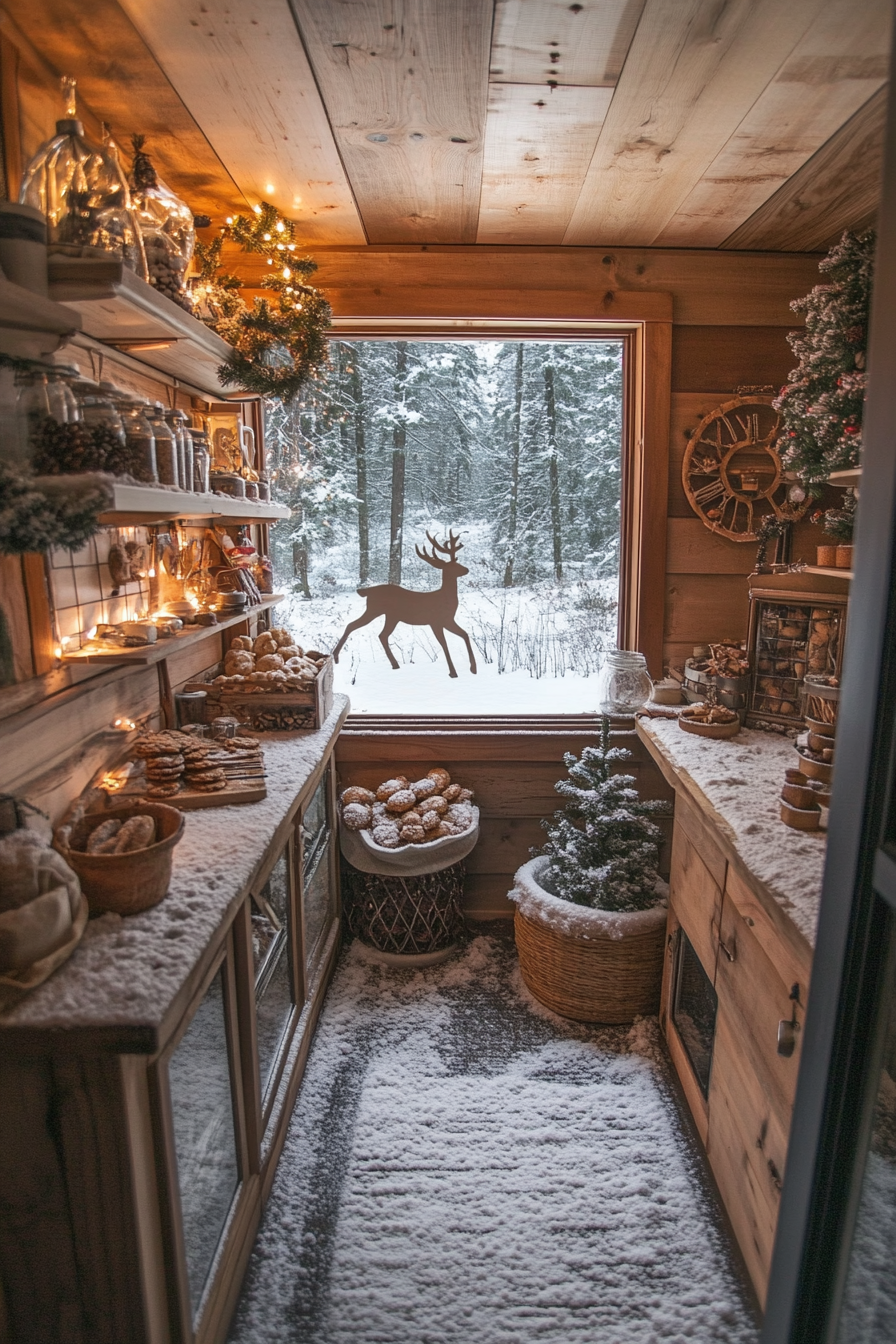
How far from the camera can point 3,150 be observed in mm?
1317

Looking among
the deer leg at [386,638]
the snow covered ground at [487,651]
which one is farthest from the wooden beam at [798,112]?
the deer leg at [386,638]

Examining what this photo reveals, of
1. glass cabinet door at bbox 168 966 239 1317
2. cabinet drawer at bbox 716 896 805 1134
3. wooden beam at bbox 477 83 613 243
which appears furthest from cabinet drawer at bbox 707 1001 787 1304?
wooden beam at bbox 477 83 613 243

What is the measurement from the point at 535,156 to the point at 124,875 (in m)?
1.87

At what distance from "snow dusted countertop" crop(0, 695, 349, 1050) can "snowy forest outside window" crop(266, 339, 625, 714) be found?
4.16ft

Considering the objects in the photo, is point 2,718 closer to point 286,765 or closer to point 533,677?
point 286,765

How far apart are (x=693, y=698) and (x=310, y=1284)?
1.81m

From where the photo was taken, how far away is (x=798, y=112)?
1.68 meters

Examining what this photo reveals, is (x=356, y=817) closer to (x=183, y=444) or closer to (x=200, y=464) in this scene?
(x=200, y=464)

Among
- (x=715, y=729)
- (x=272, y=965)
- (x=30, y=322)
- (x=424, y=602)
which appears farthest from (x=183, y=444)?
(x=715, y=729)

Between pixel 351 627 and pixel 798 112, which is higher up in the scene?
pixel 798 112

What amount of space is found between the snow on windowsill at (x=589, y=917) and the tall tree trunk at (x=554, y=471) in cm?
116

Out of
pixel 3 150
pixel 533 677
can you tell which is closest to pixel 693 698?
pixel 533 677

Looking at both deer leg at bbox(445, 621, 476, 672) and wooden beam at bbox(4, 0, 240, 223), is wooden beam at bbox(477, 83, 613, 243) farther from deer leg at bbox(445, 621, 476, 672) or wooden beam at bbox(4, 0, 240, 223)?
deer leg at bbox(445, 621, 476, 672)

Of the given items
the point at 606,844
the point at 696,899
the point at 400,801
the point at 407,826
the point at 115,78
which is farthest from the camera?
the point at 400,801
